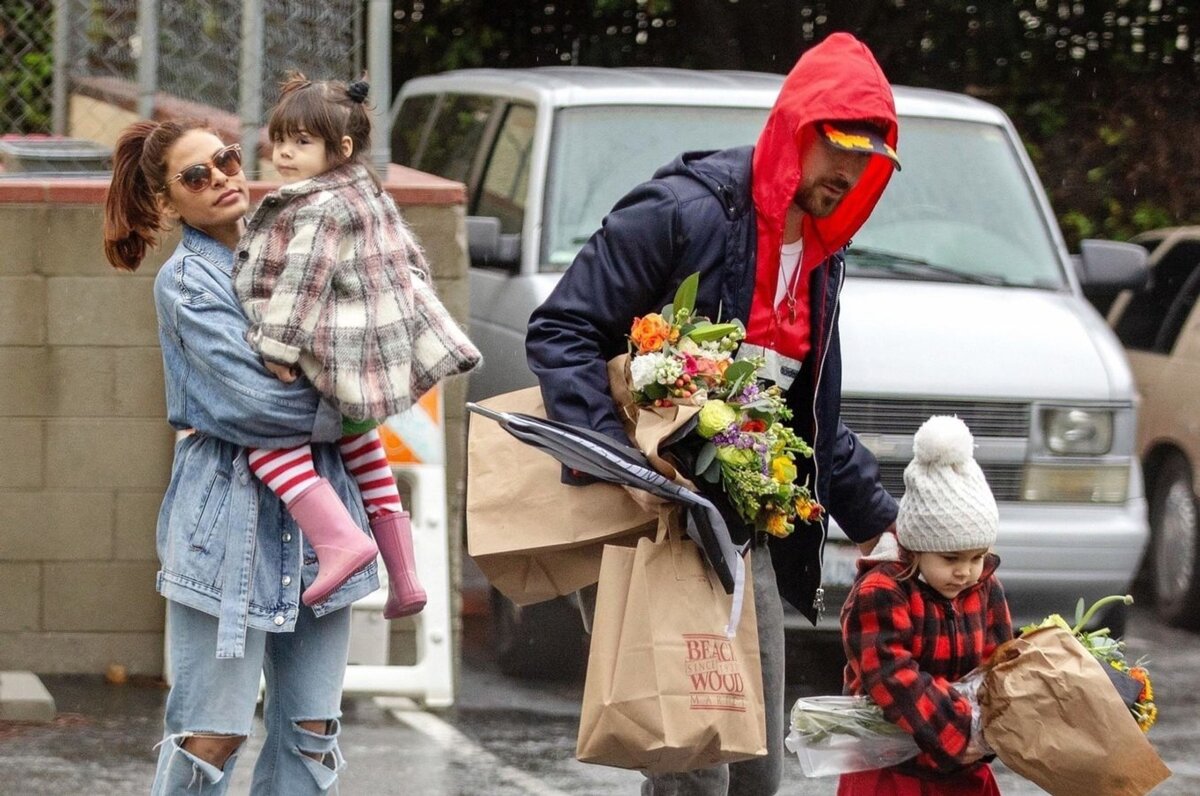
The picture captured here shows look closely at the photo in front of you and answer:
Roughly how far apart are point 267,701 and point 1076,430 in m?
3.77

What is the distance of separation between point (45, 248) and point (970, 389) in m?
3.14

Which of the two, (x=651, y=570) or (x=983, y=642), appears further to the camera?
(x=983, y=642)

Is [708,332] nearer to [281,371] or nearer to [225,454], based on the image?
[281,371]

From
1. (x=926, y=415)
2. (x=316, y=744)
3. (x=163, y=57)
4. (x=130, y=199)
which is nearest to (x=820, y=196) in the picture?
(x=130, y=199)

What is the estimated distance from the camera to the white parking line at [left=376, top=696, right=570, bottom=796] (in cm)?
562

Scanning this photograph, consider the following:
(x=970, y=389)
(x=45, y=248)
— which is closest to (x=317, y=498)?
(x=45, y=248)

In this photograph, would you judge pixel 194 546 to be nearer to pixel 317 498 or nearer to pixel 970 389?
pixel 317 498

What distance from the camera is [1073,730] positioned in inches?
152

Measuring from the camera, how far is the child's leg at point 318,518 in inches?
147

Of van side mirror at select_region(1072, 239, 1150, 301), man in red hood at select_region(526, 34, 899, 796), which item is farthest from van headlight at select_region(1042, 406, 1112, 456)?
man in red hood at select_region(526, 34, 899, 796)

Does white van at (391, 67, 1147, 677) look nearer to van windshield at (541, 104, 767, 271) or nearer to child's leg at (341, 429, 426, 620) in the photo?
van windshield at (541, 104, 767, 271)

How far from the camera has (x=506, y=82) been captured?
8.38 meters

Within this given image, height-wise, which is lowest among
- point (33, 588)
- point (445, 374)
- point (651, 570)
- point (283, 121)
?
point (33, 588)

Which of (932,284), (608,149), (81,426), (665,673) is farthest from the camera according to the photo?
(608,149)
